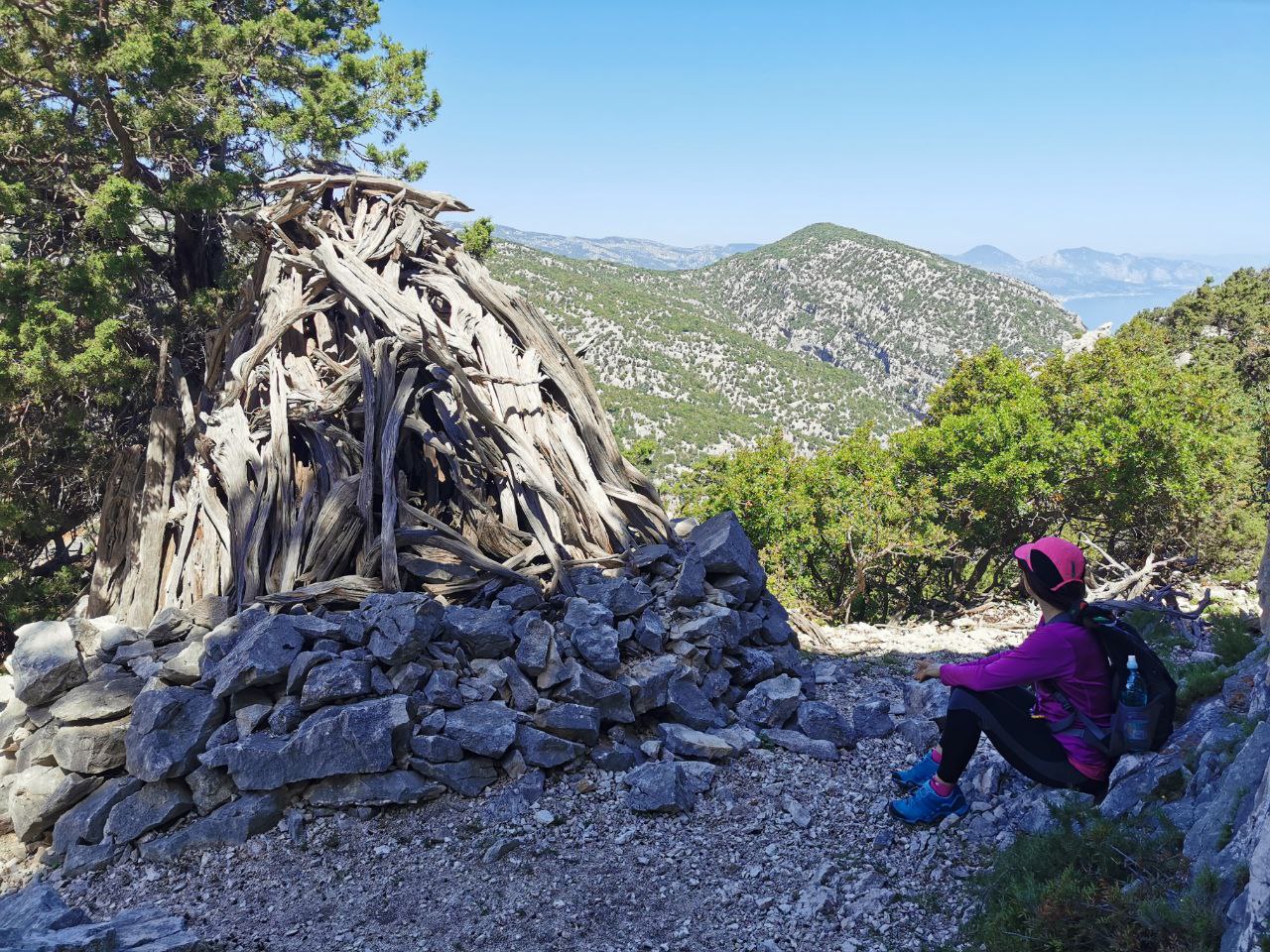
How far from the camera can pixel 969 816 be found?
15.7ft

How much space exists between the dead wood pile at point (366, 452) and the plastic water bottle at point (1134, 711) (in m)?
4.62

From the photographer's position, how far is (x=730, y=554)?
7871mm

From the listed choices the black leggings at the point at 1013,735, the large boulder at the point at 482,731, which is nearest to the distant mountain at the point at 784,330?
the large boulder at the point at 482,731

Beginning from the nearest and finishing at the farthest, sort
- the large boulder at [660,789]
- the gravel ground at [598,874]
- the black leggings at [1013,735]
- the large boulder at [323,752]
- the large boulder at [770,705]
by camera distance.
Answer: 1. the black leggings at [1013,735]
2. the gravel ground at [598,874]
3. the large boulder at [660,789]
4. the large boulder at [323,752]
5. the large boulder at [770,705]

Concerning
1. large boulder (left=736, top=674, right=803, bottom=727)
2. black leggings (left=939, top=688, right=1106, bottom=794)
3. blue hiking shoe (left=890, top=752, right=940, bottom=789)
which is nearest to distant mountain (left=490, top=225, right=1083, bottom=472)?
large boulder (left=736, top=674, right=803, bottom=727)

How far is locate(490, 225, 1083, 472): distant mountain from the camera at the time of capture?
60.3 m

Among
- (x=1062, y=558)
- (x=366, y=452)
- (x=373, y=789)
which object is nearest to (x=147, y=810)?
(x=373, y=789)

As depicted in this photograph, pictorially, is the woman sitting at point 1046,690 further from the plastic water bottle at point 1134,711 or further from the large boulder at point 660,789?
the large boulder at point 660,789

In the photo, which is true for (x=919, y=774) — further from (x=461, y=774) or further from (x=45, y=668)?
(x=45, y=668)

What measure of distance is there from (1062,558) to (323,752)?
15.8 feet

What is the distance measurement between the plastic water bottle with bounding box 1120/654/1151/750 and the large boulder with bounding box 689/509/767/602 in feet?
13.6

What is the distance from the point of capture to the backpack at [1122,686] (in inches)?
157

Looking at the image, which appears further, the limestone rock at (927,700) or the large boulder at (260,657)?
the limestone rock at (927,700)

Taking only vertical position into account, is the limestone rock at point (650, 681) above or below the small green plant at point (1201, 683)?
below
